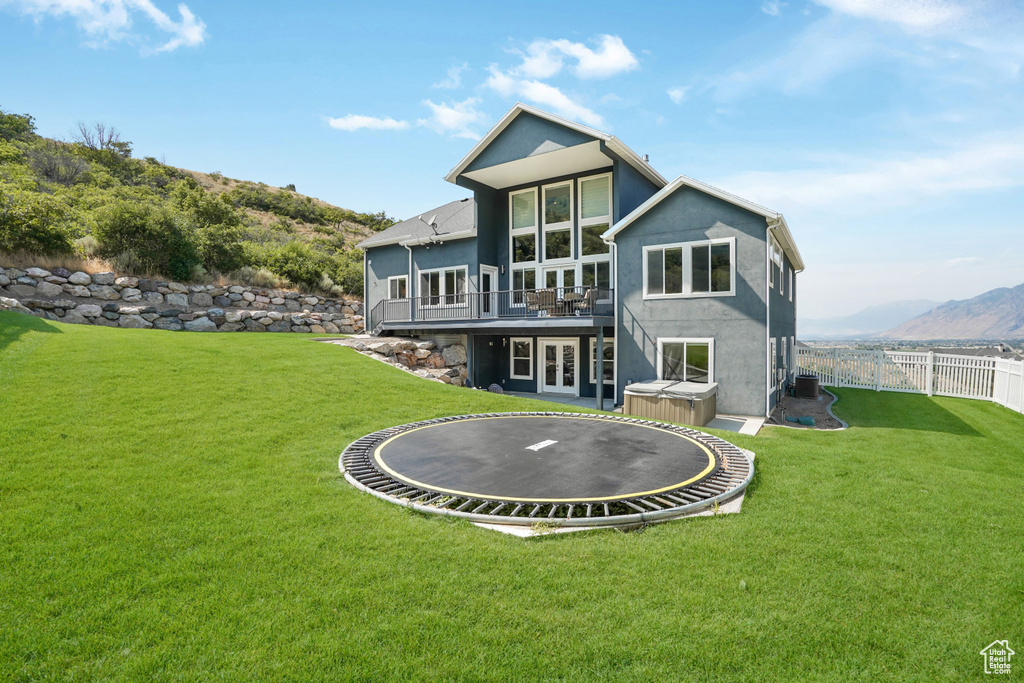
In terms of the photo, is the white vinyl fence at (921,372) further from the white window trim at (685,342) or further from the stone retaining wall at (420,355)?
the stone retaining wall at (420,355)

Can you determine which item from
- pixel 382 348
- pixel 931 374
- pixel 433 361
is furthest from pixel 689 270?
pixel 382 348

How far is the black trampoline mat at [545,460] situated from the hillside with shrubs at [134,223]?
1578 cm

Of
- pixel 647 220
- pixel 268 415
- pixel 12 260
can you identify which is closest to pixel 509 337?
pixel 647 220

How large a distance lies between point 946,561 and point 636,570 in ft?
8.77

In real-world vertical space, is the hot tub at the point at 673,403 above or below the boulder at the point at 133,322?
below

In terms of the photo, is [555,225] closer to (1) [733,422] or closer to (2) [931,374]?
(1) [733,422]

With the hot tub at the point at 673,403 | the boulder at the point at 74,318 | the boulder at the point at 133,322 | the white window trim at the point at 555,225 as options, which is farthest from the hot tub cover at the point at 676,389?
the boulder at the point at 74,318

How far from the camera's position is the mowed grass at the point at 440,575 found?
2658mm

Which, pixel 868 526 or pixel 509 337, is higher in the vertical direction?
pixel 509 337

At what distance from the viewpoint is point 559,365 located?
16.8 metres

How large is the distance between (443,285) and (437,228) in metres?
2.58

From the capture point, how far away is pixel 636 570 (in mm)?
3637

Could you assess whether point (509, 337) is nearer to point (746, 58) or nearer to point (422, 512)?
point (746, 58)

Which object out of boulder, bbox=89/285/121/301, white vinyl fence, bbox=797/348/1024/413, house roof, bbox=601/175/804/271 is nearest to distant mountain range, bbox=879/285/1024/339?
white vinyl fence, bbox=797/348/1024/413
